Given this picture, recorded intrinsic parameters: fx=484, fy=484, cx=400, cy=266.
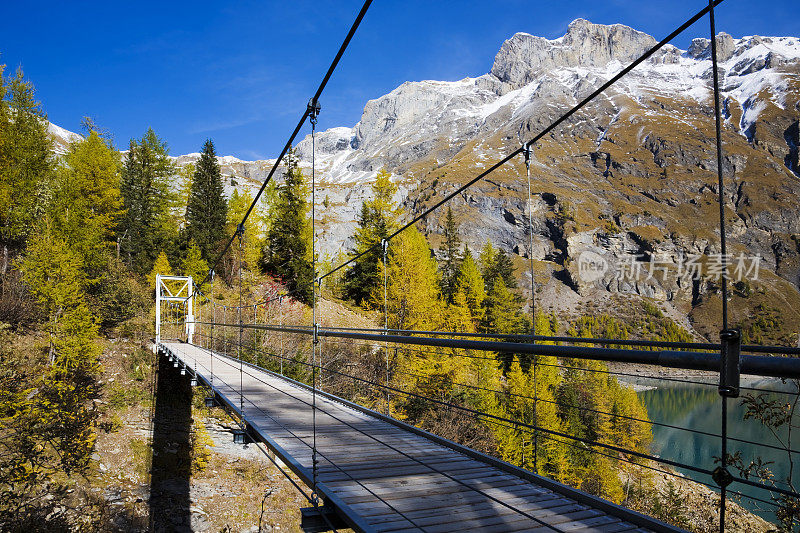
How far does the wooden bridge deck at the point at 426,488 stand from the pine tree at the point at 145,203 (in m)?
20.1

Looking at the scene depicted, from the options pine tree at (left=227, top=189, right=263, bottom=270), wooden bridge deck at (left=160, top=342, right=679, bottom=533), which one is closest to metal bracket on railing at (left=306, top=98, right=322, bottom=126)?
wooden bridge deck at (left=160, top=342, right=679, bottom=533)

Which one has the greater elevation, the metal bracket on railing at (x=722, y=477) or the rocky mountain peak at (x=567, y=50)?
the rocky mountain peak at (x=567, y=50)

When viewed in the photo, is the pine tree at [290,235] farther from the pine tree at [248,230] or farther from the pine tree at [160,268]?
the pine tree at [160,268]

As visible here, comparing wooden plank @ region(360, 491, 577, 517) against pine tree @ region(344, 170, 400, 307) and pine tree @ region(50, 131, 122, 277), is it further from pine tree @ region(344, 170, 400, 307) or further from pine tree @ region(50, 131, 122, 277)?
pine tree @ region(344, 170, 400, 307)

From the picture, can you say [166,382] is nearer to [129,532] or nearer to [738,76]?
[129,532]

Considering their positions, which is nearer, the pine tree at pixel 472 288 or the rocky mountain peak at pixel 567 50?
the pine tree at pixel 472 288

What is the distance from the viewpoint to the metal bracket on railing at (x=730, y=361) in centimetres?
87

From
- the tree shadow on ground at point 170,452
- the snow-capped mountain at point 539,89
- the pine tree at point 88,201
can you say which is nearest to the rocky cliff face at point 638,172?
the snow-capped mountain at point 539,89

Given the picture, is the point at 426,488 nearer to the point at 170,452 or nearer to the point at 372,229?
the point at 170,452

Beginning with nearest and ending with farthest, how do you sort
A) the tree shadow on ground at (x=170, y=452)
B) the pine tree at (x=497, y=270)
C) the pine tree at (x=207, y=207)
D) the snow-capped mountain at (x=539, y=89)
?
the tree shadow on ground at (x=170, y=452), the pine tree at (x=207, y=207), the pine tree at (x=497, y=270), the snow-capped mountain at (x=539, y=89)

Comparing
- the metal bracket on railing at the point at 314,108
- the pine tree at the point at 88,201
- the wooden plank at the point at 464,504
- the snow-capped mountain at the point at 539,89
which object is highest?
the snow-capped mountain at the point at 539,89

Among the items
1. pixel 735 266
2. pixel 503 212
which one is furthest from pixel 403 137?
pixel 735 266

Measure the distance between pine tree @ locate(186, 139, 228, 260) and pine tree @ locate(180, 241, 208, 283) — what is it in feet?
4.53

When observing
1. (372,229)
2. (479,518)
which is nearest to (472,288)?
(372,229)
